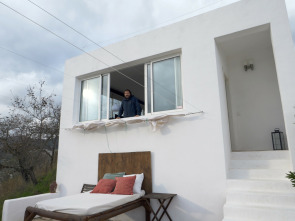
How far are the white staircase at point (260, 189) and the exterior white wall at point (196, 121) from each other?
0.31 metres

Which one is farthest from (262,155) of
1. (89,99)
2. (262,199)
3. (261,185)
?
(89,99)

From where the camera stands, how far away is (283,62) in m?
3.38

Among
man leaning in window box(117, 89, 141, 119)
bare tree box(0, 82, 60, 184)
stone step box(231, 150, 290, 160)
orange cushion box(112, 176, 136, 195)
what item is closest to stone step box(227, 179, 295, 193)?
stone step box(231, 150, 290, 160)

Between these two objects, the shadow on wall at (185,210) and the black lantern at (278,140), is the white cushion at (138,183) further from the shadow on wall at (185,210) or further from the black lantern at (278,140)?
the black lantern at (278,140)

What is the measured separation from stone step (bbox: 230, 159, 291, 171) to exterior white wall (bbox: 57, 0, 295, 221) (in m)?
0.31

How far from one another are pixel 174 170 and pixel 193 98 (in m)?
1.44

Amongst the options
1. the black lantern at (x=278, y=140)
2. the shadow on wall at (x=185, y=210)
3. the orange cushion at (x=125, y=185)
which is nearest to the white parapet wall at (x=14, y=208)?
the orange cushion at (x=125, y=185)

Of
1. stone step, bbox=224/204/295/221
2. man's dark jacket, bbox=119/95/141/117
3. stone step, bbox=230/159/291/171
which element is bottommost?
stone step, bbox=224/204/295/221

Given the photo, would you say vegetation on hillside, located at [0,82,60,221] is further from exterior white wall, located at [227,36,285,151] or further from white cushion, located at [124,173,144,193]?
exterior white wall, located at [227,36,285,151]

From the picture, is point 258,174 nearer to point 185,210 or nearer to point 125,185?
point 185,210

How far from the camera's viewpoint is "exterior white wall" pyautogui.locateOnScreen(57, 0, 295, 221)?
353cm

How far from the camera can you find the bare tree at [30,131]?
7.98m

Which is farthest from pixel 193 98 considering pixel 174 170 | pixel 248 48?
pixel 248 48

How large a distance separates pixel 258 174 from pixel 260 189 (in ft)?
1.27
